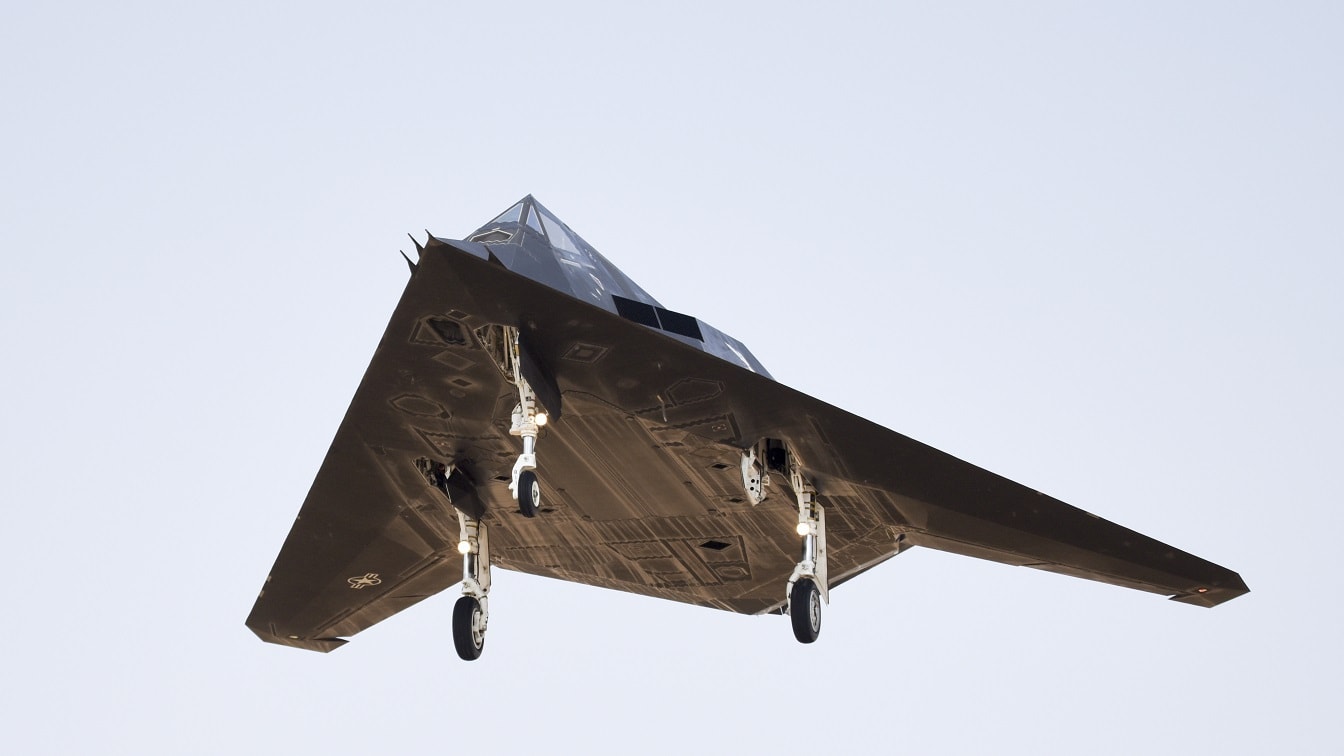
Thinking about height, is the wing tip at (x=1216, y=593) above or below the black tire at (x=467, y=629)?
above

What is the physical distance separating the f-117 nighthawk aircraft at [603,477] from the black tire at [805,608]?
2 cm

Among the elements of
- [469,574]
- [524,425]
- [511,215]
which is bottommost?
[469,574]

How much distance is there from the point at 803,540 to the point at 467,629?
4103mm

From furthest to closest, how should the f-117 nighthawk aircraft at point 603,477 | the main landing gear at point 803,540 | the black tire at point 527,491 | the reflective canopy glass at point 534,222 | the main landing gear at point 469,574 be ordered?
the main landing gear at point 469,574
the main landing gear at point 803,540
the reflective canopy glass at point 534,222
the f-117 nighthawk aircraft at point 603,477
the black tire at point 527,491

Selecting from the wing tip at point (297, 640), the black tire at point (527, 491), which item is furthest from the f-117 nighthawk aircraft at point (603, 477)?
the wing tip at point (297, 640)

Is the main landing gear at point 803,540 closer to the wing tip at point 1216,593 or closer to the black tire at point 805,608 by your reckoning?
the black tire at point 805,608

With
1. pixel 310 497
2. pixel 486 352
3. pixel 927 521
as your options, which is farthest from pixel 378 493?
pixel 927 521

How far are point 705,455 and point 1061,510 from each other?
14.6 feet

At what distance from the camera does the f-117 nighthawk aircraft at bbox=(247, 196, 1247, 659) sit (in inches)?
641

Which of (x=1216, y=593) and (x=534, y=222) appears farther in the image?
(x=1216, y=593)

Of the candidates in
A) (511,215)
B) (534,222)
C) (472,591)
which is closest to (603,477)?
(472,591)

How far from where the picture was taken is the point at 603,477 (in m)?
18.8

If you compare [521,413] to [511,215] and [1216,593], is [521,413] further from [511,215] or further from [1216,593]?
[1216,593]

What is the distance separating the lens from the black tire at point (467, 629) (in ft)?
64.0
